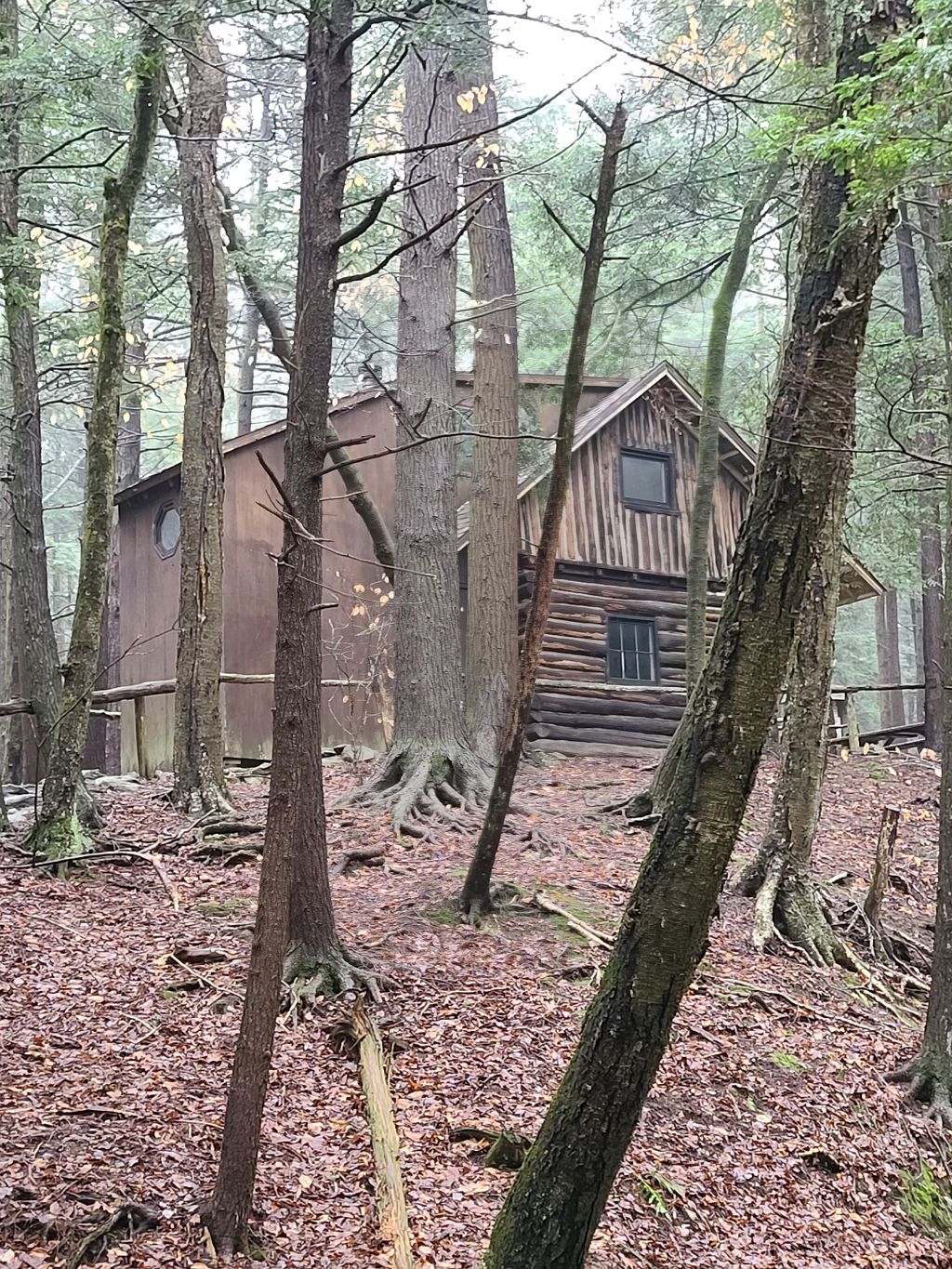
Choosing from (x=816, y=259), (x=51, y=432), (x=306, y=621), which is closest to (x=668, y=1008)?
(x=306, y=621)

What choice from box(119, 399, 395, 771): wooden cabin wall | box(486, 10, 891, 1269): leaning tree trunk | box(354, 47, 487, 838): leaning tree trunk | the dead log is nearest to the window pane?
box(119, 399, 395, 771): wooden cabin wall

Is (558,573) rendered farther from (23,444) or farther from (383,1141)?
(383,1141)

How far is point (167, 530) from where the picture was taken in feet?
64.9

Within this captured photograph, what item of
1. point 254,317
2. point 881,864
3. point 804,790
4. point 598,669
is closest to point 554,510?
point 804,790

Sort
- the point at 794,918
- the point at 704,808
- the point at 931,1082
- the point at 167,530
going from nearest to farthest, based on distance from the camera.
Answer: the point at 704,808, the point at 931,1082, the point at 794,918, the point at 167,530

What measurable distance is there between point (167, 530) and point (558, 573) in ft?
24.5

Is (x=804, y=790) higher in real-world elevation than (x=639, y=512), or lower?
lower

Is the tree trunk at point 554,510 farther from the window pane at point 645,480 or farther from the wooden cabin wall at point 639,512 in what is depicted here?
the window pane at point 645,480

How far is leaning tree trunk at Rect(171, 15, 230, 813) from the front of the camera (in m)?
10.9

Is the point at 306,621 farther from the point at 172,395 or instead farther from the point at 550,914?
the point at 172,395

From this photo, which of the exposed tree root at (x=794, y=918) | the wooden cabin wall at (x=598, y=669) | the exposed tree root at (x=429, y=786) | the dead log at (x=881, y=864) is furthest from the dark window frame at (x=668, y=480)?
the exposed tree root at (x=794, y=918)

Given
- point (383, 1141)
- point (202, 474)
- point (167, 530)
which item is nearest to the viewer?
point (383, 1141)

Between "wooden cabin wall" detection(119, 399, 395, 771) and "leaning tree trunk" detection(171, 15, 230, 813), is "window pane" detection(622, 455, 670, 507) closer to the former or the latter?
"wooden cabin wall" detection(119, 399, 395, 771)

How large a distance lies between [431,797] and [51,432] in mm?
33525
